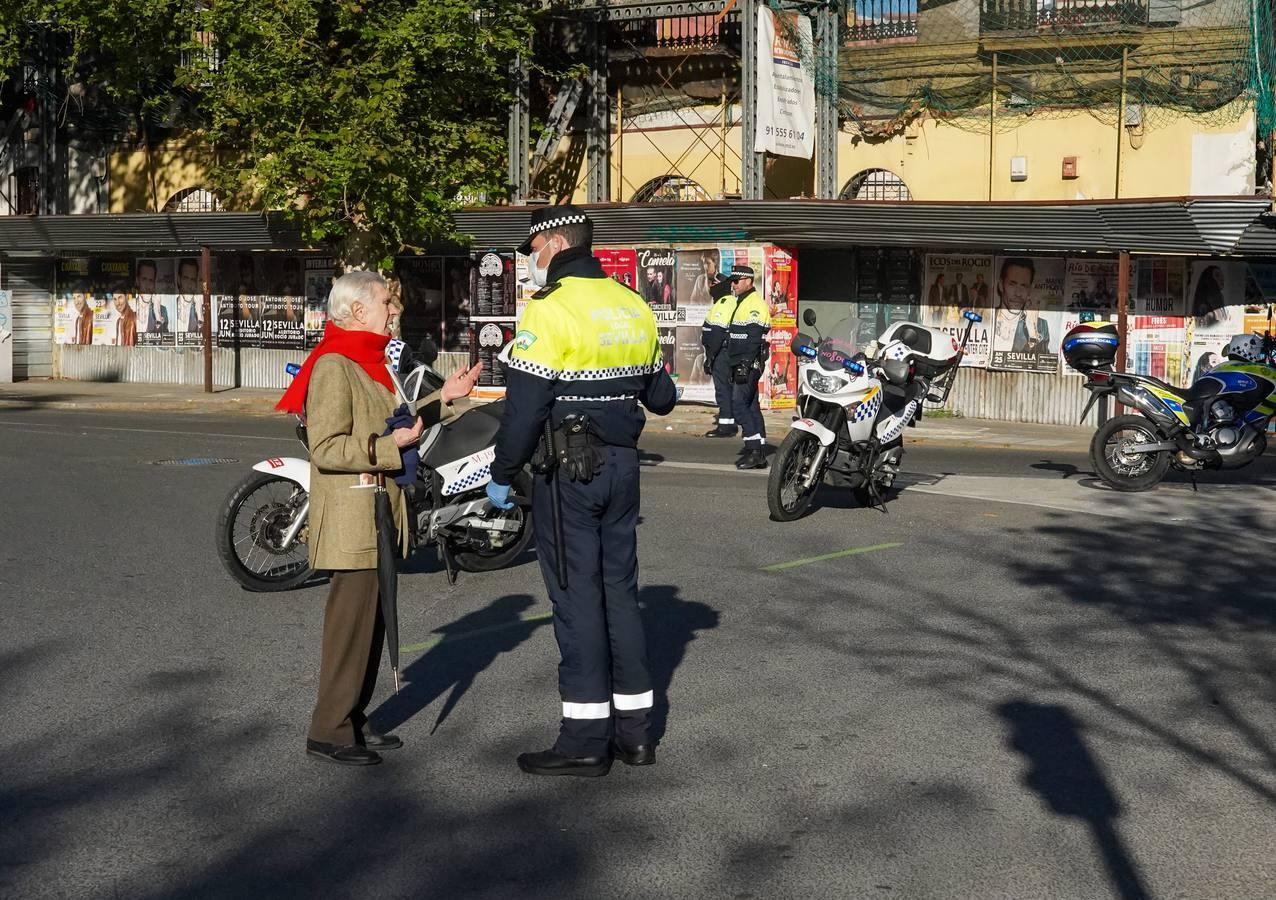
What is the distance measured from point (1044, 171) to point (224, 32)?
11804mm

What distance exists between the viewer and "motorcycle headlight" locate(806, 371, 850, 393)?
12.4m

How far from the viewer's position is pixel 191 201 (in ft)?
105

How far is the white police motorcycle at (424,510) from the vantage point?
9414 mm

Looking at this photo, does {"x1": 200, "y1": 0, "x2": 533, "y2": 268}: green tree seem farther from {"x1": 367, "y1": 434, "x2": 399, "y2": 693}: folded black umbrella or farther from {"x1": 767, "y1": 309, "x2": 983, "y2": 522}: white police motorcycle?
{"x1": 367, "y1": 434, "x2": 399, "y2": 693}: folded black umbrella

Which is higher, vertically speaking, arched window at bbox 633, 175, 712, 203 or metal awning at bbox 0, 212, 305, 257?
arched window at bbox 633, 175, 712, 203

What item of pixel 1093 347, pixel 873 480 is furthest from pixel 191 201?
pixel 873 480

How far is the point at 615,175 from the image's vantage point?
27594 millimetres

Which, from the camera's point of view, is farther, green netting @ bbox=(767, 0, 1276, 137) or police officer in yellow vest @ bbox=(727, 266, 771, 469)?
green netting @ bbox=(767, 0, 1276, 137)

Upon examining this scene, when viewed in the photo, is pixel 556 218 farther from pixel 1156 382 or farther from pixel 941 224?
pixel 941 224

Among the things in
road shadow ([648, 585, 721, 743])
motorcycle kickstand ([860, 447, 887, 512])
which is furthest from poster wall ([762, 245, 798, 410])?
road shadow ([648, 585, 721, 743])

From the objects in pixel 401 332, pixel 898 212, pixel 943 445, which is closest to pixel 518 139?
pixel 401 332

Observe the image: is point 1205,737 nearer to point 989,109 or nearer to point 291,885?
point 291,885

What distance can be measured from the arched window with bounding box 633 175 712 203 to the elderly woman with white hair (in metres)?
20.8

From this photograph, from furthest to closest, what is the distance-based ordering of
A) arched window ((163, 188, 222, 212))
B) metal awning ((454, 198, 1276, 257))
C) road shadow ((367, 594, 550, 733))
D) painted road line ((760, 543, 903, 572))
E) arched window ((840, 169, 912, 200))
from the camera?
arched window ((163, 188, 222, 212)), arched window ((840, 169, 912, 200)), metal awning ((454, 198, 1276, 257)), painted road line ((760, 543, 903, 572)), road shadow ((367, 594, 550, 733))
